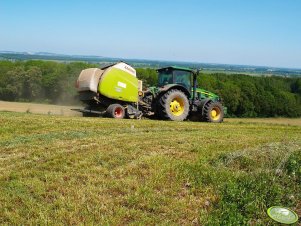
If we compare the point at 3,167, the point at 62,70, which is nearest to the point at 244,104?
the point at 62,70

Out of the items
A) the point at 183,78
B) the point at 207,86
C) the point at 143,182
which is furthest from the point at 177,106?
the point at 207,86

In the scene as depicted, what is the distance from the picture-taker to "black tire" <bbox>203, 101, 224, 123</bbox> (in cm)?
1592

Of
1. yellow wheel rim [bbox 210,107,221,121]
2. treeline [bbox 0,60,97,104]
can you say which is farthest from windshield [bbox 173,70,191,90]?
treeline [bbox 0,60,97,104]

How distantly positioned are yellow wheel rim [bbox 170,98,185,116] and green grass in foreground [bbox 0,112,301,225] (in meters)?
7.50

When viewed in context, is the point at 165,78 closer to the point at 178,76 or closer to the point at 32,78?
the point at 178,76

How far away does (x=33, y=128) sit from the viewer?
980 cm

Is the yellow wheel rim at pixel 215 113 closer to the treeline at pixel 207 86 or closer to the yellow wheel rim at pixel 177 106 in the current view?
the yellow wheel rim at pixel 177 106

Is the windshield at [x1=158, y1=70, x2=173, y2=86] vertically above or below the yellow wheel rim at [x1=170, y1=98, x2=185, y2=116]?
above

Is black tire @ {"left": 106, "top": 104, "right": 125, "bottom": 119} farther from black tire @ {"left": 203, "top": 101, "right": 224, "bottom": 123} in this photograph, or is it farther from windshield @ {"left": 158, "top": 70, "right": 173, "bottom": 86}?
black tire @ {"left": 203, "top": 101, "right": 224, "bottom": 123}

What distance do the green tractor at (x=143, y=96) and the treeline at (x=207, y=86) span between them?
2039 cm

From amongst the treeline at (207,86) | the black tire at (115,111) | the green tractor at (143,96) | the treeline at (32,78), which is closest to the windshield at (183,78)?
the green tractor at (143,96)

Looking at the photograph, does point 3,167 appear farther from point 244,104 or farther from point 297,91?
point 297,91

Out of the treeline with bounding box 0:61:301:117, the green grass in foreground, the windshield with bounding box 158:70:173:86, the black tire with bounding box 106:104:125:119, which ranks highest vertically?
the windshield with bounding box 158:70:173:86

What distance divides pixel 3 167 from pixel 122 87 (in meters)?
8.71
